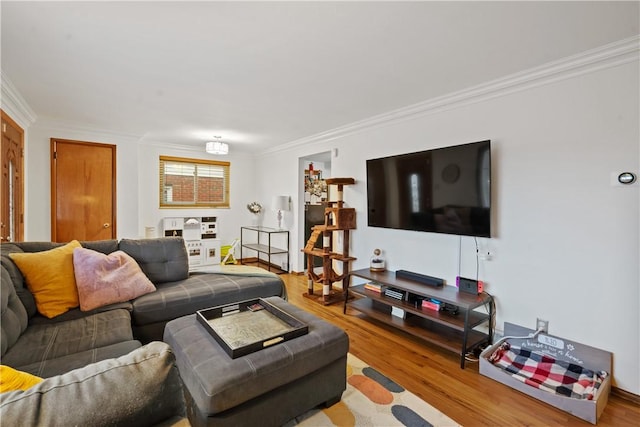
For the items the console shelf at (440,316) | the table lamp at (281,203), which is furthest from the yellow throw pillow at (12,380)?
the table lamp at (281,203)

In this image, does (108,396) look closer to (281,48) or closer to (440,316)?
(281,48)

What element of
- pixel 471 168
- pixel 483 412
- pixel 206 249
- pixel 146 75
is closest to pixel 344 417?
pixel 483 412

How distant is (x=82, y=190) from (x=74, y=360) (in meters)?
3.57

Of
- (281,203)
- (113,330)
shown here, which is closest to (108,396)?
(113,330)

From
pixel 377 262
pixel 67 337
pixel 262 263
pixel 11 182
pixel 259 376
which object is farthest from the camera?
pixel 262 263

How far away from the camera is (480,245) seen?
2.66 meters

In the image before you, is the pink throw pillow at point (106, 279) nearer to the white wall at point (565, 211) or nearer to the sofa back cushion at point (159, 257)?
the sofa back cushion at point (159, 257)

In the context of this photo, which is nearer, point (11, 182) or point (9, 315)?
point (9, 315)

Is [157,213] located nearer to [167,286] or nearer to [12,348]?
[167,286]

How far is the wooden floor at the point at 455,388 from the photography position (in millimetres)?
1779

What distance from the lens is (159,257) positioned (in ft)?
9.06

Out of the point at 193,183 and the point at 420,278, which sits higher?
the point at 193,183

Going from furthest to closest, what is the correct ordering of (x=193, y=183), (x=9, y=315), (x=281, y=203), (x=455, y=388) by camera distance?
(x=193, y=183) → (x=281, y=203) → (x=455, y=388) → (x=9, y=315)

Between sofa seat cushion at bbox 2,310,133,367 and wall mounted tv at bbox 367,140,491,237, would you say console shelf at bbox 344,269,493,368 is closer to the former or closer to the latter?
wall mounted tv at bbox 367,140,491,237
